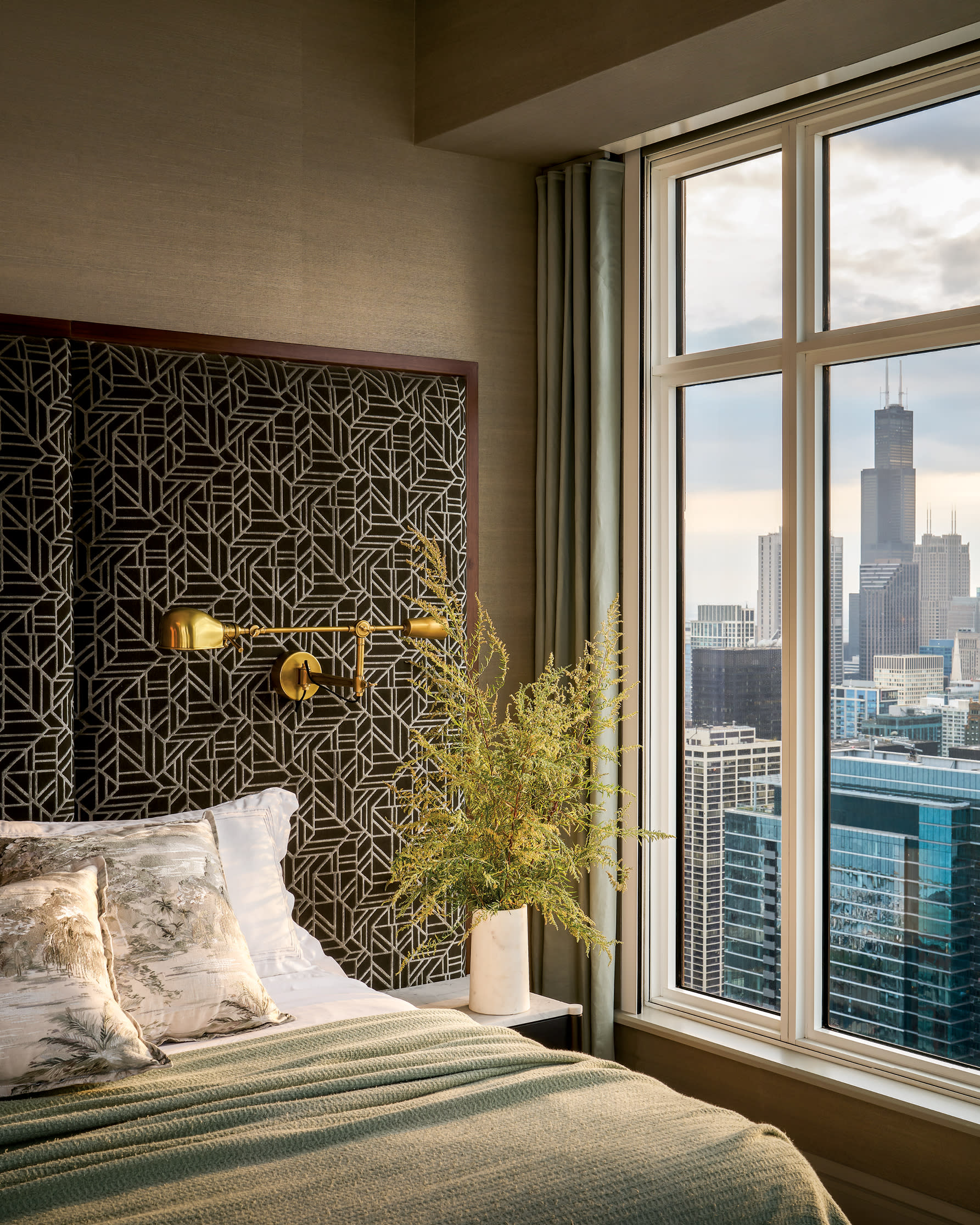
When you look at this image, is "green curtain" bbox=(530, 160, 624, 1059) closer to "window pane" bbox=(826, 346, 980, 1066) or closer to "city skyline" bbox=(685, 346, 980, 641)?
"city skyline" bbox=(685, 346, 980, 641)

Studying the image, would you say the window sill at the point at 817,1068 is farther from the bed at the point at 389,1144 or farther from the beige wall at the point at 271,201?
the beige wall at the point at 271,201

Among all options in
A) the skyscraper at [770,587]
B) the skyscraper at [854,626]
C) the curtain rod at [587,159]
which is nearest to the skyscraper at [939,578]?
the skyscraper at [854,626]

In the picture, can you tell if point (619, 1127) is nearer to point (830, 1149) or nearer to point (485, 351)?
point (830, 1149)

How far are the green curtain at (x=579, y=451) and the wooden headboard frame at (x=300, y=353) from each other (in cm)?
26

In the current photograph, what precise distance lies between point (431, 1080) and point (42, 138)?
2.43 metres

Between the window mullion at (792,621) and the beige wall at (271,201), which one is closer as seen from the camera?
the beige wall at (271,201)

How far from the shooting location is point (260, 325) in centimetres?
335

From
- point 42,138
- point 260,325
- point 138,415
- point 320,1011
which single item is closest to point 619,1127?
point 320,1011

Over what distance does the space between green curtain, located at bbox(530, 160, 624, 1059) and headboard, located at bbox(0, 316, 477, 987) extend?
296 mm

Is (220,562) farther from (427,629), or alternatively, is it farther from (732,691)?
(732,691)

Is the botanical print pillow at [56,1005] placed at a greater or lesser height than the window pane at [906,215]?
lesser

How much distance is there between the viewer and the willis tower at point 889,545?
3.13m

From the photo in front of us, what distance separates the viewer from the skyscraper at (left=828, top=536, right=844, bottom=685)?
130 inches

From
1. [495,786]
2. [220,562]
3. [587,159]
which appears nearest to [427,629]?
[495,786]
